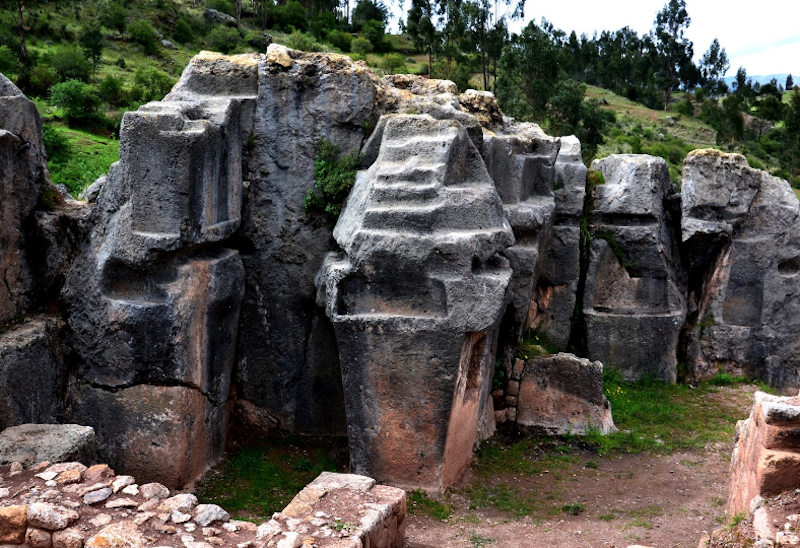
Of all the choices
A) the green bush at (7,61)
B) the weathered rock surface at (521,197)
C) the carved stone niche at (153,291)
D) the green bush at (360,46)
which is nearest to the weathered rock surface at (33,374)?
the carved stone niche at (153,291)

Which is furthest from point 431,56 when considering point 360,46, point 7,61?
point 7,61

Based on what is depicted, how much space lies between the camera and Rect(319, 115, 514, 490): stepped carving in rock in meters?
7.36

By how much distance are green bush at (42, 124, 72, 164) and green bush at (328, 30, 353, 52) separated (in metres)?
23.5

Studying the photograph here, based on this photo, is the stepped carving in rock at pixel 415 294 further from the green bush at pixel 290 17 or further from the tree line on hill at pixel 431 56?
the green bush at pixel 290 17

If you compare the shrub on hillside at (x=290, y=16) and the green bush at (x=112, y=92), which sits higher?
the shrub on hillside at (x=290, y=16)

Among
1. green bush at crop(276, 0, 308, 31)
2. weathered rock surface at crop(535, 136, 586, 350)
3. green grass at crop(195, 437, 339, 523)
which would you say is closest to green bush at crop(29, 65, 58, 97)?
weathered rock surface at crop(535, 136, 586, 350)

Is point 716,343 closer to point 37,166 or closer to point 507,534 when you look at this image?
point 507,534

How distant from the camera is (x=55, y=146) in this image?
18.1 metres

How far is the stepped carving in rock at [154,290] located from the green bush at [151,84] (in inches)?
692

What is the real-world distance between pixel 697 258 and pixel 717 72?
4969 centimetres

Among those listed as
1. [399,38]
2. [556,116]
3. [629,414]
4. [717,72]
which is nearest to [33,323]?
[629,414]

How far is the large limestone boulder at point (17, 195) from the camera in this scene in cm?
720

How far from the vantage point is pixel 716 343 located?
12203 mm

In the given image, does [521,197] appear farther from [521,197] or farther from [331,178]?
[331,178]
